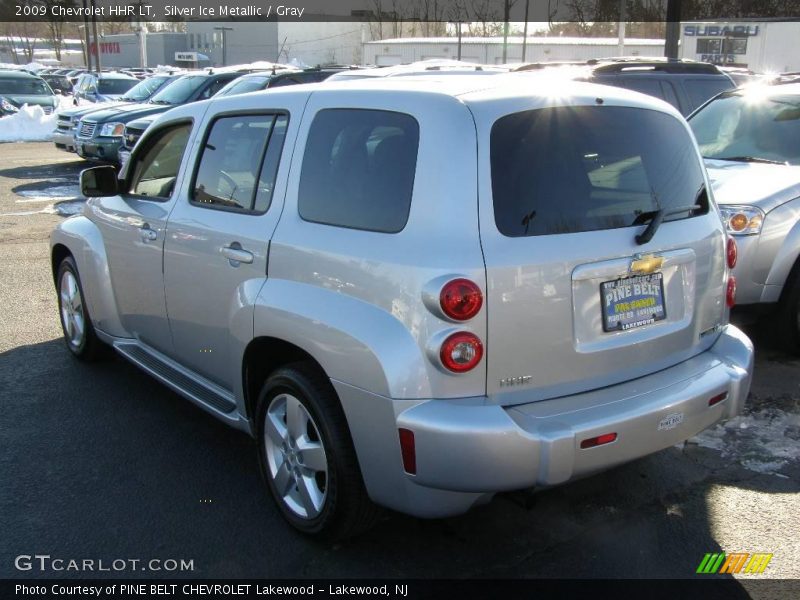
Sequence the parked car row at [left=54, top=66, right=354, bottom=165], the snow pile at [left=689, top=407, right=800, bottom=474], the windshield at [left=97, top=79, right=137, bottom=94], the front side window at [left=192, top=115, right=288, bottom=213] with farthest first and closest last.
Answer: the windshield at [left=97, top=79, right=137, bottom=94]
the parked car row at [left=54, top=66, right=354, bottom=165]
the snow pile at [left=689, top=407, right=800, bottom=474]
the front side window at [left=192, top=115, right=288, bottom=213]

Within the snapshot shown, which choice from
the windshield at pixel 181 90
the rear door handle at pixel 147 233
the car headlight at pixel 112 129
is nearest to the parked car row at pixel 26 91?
the windshield at pixel 181 90

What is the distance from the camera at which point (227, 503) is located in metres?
3.79

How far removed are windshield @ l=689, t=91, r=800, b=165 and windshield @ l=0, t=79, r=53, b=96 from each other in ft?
78.8

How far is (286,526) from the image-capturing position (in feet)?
11.8

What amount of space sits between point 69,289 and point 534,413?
3934 mm

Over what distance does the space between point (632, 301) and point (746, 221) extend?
264 centimetres

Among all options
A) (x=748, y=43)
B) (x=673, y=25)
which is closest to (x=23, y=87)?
(x=673, y=25)

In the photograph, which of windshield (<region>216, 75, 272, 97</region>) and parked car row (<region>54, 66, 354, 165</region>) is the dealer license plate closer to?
parked car row (<region>54, 66, 354, 165</region>)

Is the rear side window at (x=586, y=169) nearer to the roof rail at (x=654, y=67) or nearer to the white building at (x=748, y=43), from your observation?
the roof rail at (x=654, y=67)

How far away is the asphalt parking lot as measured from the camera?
10.9ft

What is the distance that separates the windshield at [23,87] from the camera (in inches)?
1011

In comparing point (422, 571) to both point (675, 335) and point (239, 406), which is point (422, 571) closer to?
point (239, 406)

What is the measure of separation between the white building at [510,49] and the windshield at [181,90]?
3739 cm

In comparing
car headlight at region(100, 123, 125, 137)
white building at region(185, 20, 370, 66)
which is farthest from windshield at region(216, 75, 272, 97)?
white building at region(185, 20, 370, 66)
